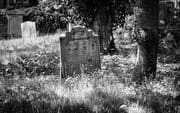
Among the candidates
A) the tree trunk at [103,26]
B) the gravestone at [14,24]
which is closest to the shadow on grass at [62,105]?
the tree trunk at [103,26]

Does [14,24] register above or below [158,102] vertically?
above

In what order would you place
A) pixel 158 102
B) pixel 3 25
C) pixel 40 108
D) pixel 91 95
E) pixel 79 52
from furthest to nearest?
1. pixel 3 25
2. pixel 79 52
3. pixel 91 95
4. pixel 158 102
5. pixel 40 108

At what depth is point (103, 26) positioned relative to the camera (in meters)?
8.97

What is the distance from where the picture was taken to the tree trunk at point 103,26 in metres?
8.90

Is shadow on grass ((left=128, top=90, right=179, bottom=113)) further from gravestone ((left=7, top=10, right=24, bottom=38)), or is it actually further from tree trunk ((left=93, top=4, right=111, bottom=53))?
gravestone ((left=7, top=10, right=24, bottom=38))

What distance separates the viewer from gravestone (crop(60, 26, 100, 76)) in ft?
20.8

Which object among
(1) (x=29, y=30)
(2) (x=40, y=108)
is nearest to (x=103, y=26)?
(2) (x=40, y=108)

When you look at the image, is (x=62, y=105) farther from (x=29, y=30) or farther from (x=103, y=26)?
(x=29, y=30)

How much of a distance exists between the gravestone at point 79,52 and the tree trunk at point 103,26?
2.27 meters

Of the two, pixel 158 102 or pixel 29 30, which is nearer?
pixel 158 102

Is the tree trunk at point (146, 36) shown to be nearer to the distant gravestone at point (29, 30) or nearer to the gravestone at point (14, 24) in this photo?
the distant gravestone at point (29, 30)

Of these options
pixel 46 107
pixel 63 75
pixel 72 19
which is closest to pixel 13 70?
pixel 63 75

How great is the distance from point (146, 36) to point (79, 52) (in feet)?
6.87

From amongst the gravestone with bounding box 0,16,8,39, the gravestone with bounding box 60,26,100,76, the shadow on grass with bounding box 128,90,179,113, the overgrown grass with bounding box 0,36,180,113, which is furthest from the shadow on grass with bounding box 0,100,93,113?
the gravestone with bounding box 0,16,8,39
